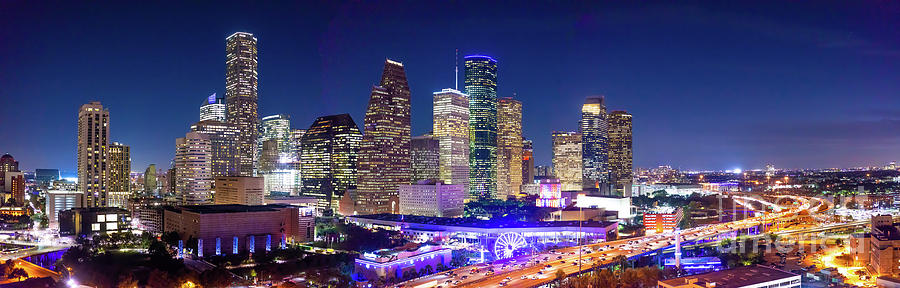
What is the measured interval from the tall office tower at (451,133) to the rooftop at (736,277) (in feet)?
255

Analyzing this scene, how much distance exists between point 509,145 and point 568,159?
19221mm

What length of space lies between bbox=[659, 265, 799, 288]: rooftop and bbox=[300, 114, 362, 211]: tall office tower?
68.7 meters

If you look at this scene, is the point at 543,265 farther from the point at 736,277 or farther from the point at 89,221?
the point at 89,221

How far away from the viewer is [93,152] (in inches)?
3004

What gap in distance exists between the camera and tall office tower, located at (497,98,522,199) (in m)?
128

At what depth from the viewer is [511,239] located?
48062mm

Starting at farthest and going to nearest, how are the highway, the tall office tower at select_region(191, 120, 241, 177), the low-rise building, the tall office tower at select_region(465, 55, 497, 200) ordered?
the tall office tower at select_region(465, 55, 497, 200) → the tall office tower at select_region(191, 120, 241, 177) → the low-rise building → the highway

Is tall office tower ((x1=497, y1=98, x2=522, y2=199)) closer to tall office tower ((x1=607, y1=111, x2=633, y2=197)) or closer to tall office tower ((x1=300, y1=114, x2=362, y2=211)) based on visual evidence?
tall office tower ((x1=607, y1=111, x2=633, y2=197))

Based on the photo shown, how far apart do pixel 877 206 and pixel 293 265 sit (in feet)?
250

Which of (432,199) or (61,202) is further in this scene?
(432,199)

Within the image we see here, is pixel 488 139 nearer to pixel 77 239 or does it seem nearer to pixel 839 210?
pixel 839 210

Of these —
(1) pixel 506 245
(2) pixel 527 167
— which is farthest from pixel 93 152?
(2) pixel 527 167

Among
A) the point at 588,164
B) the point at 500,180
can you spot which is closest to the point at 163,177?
the point at 500,180

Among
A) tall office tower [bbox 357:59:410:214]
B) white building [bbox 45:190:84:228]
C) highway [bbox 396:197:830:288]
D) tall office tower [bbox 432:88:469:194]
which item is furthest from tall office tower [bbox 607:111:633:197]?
white building [bbox 45:190:84:228]
